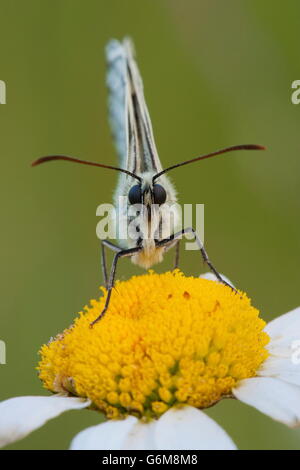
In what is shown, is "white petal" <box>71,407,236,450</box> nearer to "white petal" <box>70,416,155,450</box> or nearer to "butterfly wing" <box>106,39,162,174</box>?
"white petal" <box>70,416,155,450</box>

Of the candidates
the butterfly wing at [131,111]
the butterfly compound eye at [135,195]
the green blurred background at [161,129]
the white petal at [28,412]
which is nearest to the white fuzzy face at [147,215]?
the butterfly compound eye at [135,195]

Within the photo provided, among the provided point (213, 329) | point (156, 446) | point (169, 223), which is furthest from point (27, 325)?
point (156, 446)

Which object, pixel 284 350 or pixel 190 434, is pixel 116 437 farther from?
pixel 284 350

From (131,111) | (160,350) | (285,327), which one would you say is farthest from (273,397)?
(131,111)

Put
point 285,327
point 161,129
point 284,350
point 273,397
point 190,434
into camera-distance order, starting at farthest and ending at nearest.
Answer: point 161,129
point 285,327
point 284,350
point 273,397
point 190,434

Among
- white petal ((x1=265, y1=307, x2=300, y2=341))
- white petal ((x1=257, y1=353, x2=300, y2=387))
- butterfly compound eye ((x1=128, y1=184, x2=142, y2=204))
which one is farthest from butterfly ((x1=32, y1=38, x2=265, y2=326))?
white petal ((x1=257, y1=353, x2=300, y2=387))

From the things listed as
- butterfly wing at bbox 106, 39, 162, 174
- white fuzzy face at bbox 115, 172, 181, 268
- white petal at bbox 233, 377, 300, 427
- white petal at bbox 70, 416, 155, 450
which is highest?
butterfly wing at bbox 106, 39, 162, 174
